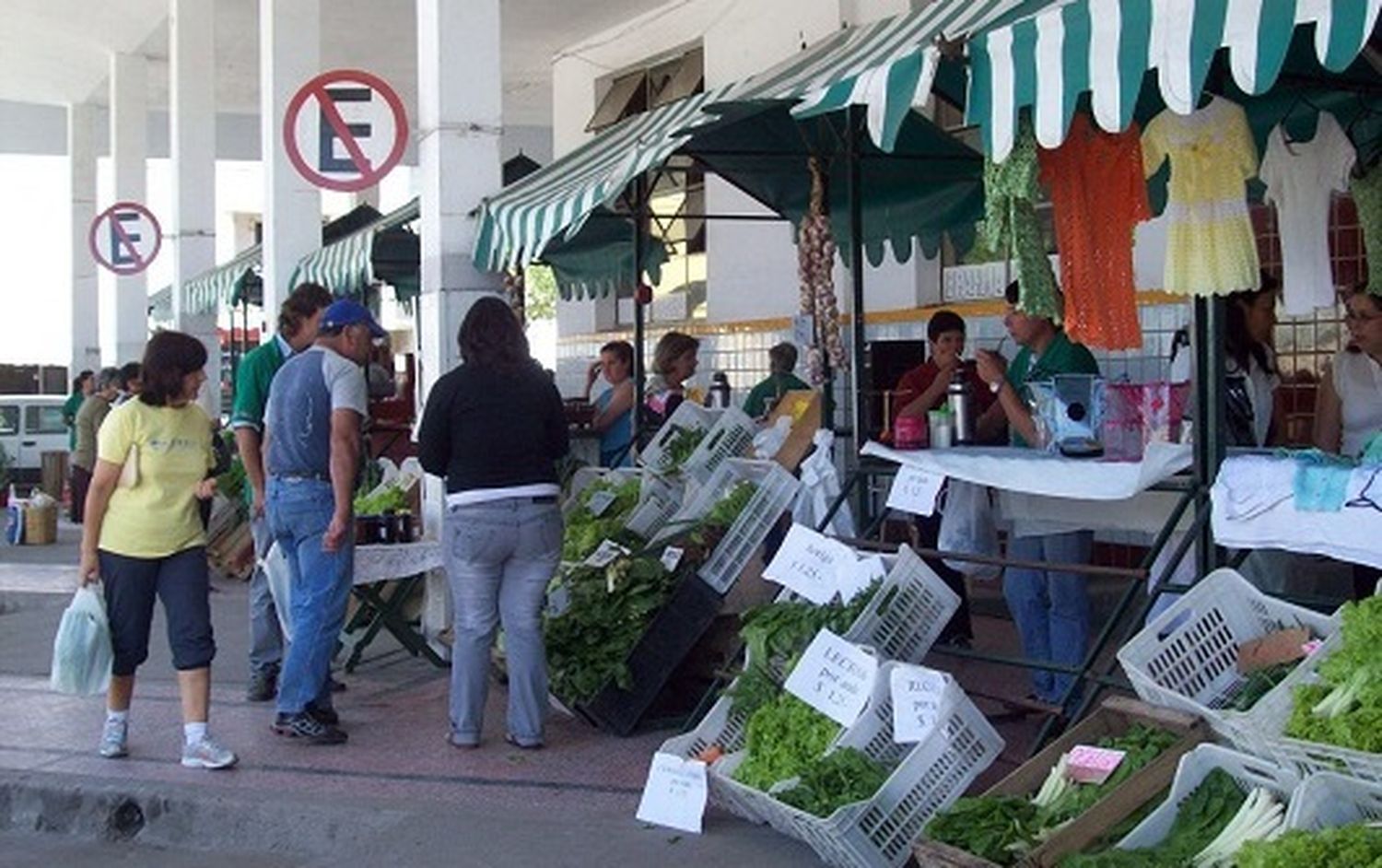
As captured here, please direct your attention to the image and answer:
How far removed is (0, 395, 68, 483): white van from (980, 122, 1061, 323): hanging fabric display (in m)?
21.2

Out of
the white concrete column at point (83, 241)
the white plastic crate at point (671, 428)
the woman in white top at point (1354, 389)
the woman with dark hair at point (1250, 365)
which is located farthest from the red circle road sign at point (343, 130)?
the white concrete column at point (83, 241)

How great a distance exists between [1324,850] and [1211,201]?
281 centimetres

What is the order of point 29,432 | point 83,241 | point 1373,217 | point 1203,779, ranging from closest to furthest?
point 1203,779
point 1373,217
point 29,432
point 83,241

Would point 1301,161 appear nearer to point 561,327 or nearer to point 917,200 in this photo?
point 917,200

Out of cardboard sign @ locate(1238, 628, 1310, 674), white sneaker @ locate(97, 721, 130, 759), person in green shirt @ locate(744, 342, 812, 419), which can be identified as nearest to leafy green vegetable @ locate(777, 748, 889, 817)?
cardboard sign @ locate(1238, 628, 1310, 674)

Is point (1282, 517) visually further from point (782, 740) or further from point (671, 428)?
point (671, 428)

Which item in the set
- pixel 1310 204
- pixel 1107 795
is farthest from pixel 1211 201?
pixel 1107 795

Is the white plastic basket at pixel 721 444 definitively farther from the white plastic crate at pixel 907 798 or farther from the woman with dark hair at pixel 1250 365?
the white plastic crate at pixel 907 798

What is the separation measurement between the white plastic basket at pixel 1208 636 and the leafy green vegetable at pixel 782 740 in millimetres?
1132

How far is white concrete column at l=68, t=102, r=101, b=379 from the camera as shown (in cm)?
2523

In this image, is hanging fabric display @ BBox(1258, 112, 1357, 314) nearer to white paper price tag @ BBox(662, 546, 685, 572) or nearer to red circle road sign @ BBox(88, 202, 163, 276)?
white paper price tag @ BBox(662, 546, 685, 572)

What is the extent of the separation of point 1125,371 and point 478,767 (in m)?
5.60

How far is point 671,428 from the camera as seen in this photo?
9.13 metres

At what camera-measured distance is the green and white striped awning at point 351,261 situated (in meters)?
13.1
